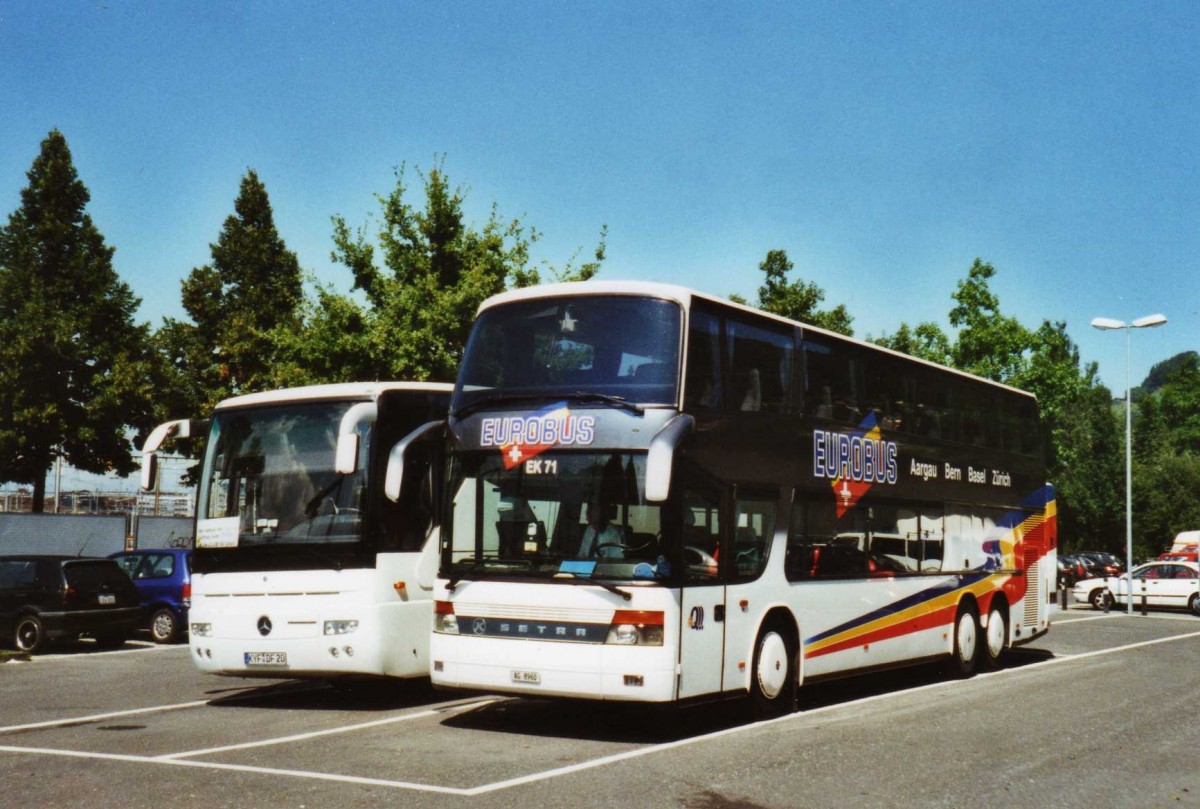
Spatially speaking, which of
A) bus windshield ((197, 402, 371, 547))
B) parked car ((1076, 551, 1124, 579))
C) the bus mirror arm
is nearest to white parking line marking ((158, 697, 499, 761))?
bus windshield ((197, 402, 371, 547))

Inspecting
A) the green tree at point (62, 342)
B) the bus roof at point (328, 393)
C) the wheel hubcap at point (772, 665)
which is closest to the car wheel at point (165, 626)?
the bus roof at point (328, 393)

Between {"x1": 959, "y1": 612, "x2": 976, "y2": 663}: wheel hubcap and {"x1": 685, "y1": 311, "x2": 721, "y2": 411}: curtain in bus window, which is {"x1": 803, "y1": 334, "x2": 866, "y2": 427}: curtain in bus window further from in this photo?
{"x1": 959, "y1": 612, "x2": 976, "y2": 663}: wheel hubcap

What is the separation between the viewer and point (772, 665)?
12.2 m

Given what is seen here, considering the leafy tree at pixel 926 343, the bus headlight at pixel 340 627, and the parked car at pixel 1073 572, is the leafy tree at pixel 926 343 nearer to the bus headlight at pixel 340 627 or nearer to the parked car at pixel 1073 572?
the parked car at pixel 1073 572

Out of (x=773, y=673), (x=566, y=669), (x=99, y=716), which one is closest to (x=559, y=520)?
A: (x=566, y=669)

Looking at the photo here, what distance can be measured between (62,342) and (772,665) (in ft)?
124

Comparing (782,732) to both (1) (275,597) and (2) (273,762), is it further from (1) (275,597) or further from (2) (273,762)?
(1) (275,597)

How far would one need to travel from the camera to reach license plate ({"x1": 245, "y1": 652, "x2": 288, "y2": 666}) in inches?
494

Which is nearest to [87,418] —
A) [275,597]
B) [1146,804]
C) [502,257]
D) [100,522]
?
[100,522]

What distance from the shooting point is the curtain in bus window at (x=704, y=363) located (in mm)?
10945

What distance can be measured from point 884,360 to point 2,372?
36738 millimetres

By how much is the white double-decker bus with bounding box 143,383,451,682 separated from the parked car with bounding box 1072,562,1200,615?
3019cm

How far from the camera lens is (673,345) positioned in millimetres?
10859

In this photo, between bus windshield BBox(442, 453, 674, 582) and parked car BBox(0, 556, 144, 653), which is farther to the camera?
parked car BBox(0, 556, 144, 653)
